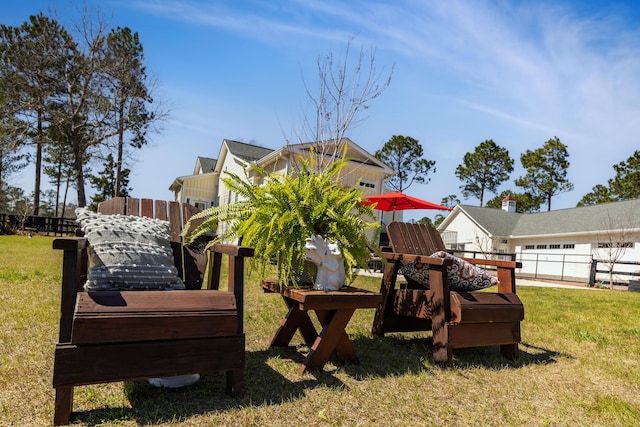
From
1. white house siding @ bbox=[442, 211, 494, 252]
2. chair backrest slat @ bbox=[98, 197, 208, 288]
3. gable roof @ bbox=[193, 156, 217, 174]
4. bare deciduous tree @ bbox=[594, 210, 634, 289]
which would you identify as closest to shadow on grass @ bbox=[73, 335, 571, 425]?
chair backrest slat @ bbox=[98, 197, 208, 288]

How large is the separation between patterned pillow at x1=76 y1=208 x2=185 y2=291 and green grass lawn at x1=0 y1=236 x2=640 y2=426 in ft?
1.90

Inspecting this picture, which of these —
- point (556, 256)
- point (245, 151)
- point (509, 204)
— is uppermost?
point (245, 151)

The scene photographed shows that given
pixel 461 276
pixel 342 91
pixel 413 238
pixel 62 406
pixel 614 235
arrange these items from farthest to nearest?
pixel 614 235 < pixel 342 91 < pixel 413 238 < pixel 461 276 < pixel 62 406

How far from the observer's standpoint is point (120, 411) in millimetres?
2000

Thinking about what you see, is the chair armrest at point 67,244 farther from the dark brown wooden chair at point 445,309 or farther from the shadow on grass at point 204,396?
the dark brown wooden chair at point 445,309

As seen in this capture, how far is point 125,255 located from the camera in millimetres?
2318

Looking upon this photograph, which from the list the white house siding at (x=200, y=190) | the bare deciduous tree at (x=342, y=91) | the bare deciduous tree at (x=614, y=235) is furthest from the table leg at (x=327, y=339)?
the white house siding at (x=200, y=190)

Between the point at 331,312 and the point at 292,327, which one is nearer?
the point at 331,312

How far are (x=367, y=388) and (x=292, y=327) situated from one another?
86cm

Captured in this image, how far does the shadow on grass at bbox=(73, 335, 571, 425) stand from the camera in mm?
2012

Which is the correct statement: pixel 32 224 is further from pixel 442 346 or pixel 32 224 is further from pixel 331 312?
pixel 442 346

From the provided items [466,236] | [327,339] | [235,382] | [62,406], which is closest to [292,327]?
[327,339]

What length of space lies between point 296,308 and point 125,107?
2235 cm

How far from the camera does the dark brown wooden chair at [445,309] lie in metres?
2.97
